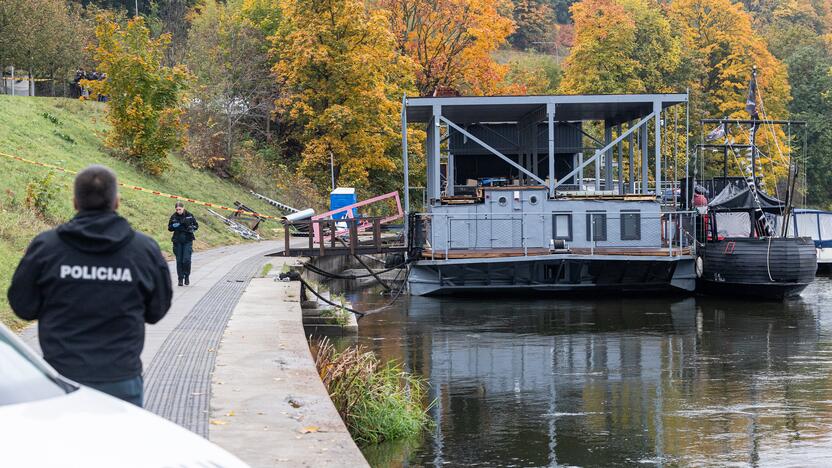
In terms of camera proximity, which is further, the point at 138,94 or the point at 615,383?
the point at 138,94

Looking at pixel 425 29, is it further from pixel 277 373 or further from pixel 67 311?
pixel 67 311

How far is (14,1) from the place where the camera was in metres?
51.5

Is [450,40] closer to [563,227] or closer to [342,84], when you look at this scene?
[342,84]

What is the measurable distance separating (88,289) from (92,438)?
1.54m

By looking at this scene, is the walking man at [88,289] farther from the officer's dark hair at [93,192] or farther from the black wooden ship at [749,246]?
the black wooden ship at [749,246]

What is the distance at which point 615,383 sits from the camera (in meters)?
16.4

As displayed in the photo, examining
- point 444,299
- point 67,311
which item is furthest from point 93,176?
point 444,299

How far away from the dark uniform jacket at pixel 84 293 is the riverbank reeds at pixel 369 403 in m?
6.35

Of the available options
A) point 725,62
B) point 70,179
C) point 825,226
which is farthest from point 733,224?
point 725,62

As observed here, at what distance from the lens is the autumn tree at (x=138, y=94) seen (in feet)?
133

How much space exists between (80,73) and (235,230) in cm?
1844

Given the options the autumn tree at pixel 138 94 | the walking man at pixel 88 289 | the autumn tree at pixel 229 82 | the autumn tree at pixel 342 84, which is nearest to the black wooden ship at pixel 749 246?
the autumn tree at pixel 342 84

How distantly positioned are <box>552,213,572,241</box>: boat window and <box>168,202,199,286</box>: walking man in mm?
11288

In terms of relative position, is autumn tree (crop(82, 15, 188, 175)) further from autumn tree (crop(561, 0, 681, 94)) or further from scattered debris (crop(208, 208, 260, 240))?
autumn tree (crop(561, 0, 681, 94))
